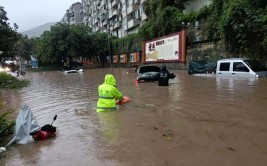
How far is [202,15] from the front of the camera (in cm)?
3091

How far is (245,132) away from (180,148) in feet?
5.33

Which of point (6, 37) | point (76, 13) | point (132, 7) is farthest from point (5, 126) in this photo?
point (76, 13)

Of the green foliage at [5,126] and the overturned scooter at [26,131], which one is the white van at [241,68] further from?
the green foliage at [5,126]

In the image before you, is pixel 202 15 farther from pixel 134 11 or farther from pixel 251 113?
pixel 134 11

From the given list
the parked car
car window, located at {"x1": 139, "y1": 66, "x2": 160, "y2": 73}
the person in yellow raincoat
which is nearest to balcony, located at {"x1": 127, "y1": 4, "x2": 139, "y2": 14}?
car window, located at {"x1": 139, "y1": 66, "x2": 160, "y2": 73}

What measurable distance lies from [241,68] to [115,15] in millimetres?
61694

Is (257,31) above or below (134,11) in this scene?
below

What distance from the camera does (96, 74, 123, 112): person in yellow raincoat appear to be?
9.79m

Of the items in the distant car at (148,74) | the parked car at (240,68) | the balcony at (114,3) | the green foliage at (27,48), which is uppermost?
the balcony at (114,3)

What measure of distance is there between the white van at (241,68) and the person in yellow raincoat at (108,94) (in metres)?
9.37

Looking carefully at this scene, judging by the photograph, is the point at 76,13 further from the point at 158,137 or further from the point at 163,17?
the point at 158,137

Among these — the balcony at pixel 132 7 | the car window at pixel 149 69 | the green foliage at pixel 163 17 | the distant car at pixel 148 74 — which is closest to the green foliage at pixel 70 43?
the balcony at pixel 132 7

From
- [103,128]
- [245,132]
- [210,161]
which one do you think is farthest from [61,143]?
[245,132]

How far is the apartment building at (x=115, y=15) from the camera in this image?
196 ft
